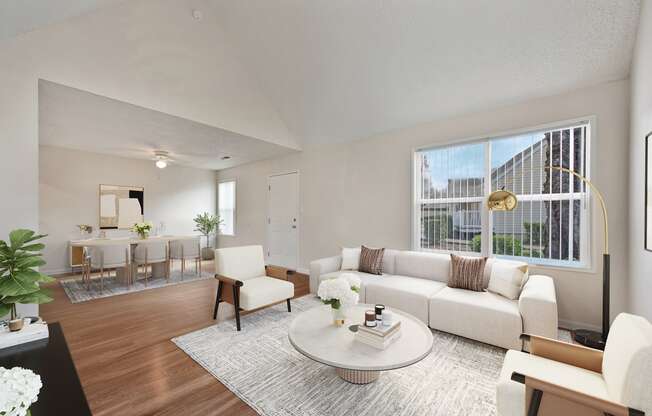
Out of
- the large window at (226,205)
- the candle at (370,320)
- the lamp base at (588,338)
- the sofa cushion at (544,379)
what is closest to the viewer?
the sofa cushion at (544,379)

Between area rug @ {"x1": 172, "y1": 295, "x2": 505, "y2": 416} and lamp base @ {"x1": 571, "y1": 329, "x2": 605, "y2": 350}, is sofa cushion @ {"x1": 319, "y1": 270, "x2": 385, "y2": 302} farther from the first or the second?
lamp base @ {"x1": 571, "y1": 329, "x2": 605, "y2": 350}

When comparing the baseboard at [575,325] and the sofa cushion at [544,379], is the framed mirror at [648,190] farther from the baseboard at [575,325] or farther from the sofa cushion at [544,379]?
the baseboard at [575,325]

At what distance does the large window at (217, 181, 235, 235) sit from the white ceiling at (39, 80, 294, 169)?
44.1 inches

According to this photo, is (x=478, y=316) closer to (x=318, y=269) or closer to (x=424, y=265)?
(x=424, y=265)

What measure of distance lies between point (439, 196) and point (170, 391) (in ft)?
12.5

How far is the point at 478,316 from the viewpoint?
2.64 m

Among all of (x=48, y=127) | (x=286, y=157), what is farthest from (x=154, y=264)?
(x=286, y=157)

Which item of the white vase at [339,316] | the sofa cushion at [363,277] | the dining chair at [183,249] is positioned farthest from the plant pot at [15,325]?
the dining chair at [183,249]

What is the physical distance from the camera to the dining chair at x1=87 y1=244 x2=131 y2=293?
4309 millimetres

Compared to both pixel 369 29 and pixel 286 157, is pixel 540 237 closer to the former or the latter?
pixel 369 29

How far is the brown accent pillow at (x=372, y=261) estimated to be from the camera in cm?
392

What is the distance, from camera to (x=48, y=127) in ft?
14.0

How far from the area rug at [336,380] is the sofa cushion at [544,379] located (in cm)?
45

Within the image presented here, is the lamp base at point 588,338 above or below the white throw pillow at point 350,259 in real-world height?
below
